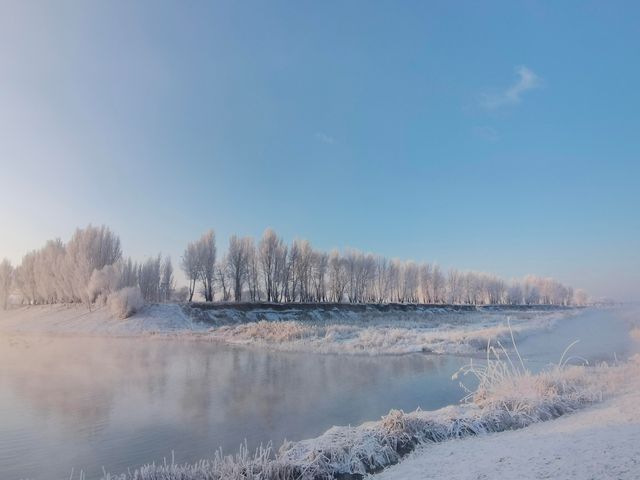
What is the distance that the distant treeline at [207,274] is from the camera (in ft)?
171

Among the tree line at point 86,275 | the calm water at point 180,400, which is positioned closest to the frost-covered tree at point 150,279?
the tree line at point 86,275

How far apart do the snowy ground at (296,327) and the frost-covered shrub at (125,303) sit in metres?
0.98

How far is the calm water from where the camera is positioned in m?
7.24

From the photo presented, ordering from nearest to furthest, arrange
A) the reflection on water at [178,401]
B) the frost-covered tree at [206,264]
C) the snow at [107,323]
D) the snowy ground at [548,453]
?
the snowy ground at [548,453], the reflection on water at [178,401], the snow at [107,323], the frost-covered tree at [206,264]

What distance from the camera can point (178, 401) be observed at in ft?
35.2

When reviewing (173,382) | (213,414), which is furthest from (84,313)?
(213,414)

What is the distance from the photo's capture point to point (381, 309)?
63.2 meters

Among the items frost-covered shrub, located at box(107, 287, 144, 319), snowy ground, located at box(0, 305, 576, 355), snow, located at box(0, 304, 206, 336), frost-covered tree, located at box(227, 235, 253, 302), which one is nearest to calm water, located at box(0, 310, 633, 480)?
snowy ground, located at box(0, 305, 576, 355)

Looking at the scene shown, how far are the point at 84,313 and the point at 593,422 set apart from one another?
4924cm

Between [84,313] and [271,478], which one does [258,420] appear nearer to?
[271,478]

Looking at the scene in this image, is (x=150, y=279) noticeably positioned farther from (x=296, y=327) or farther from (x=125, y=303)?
(x=296, y=327)

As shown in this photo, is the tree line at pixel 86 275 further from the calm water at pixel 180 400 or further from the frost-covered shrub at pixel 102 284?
the calm water at pixel 180 400

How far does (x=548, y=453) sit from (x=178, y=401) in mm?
8800

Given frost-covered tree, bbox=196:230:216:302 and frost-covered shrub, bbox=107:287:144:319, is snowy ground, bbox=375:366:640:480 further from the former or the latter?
frost-covered tree, bbox=196:230:216:302
